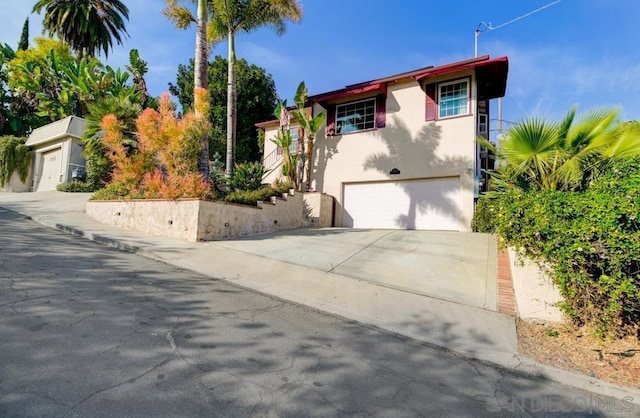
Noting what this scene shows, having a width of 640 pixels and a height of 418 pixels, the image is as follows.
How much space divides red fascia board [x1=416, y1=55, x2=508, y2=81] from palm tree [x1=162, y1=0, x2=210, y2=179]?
26.4 ft

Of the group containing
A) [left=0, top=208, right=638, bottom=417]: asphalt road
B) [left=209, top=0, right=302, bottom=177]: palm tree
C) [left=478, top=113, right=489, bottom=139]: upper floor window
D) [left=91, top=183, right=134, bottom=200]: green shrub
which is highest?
[left=209, top=0, right=302, bottom=177]: palm tree

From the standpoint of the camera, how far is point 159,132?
10.2 m

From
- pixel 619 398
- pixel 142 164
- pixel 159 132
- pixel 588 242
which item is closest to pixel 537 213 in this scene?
pixel 588 242

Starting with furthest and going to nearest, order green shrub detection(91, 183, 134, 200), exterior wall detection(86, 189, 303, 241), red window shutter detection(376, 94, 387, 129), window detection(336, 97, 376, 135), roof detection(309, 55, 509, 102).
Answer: window detection(336, 97, 376, 135) < red window shutter detection(376, 94, 387, 129) < roof detection(309, 55, 509, 102) < green shrub detection(91, 183, 134, 200) < exterior wall detection(86, 189, 303, 241)

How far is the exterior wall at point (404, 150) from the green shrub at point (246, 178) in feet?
9.74

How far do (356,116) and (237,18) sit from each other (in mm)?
7287

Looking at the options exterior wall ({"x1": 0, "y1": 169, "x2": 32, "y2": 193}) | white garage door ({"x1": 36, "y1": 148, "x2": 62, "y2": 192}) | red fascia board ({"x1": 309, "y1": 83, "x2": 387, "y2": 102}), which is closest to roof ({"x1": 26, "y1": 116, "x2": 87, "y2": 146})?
white garage door ({"x1": 36, "y1": 148, "x2": 62, "y2": 192})

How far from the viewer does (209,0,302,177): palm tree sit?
14.9 meters

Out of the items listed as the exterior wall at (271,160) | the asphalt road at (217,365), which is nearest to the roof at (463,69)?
the exterior wall at (271,160)

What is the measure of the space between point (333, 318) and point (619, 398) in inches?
122

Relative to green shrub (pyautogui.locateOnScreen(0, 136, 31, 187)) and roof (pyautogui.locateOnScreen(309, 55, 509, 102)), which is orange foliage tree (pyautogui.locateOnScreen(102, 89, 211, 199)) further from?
green shrub (pyautogui.locateOnScreen(0, 136, 31, 187))

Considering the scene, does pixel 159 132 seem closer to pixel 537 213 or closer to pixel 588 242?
Result: pixel 537 213

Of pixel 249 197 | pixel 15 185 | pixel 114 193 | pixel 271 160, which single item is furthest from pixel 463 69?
pixel 15 185

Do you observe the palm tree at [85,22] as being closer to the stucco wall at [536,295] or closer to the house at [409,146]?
the house at [409,146]
